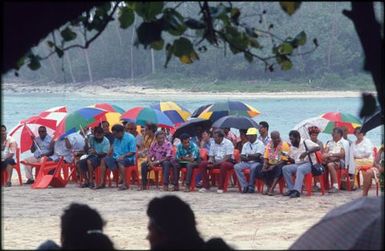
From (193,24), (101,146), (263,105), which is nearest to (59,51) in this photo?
(193,24)

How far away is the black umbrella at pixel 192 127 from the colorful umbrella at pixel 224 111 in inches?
36.5

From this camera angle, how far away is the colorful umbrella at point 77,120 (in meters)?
16.5

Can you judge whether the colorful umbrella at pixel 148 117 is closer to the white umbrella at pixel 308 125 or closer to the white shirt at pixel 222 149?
A: the white shirt at pixel 222 149

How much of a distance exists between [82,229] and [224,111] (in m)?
12.9

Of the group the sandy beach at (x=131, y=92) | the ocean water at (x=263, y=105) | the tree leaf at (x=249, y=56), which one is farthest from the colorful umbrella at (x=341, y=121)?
the sandy beach at (x=131, y=92)

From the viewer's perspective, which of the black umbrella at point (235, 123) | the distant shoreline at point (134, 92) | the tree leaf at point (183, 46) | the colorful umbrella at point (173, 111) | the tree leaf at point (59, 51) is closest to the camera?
the tree leaf at point (183, 46)

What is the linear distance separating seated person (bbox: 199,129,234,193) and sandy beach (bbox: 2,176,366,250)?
1.20ft

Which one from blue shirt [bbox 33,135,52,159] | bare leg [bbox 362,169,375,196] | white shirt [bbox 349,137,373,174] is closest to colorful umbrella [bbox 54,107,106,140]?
blue shirt [bbox 33,135,52,159]

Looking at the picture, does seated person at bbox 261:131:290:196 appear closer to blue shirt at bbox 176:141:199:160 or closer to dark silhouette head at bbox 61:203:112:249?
blue shirt at bbox 176:141:199:160

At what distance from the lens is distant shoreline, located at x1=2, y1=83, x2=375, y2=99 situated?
58.8m

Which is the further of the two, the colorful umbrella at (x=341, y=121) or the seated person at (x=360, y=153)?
the colorful umbrella at (x=341, y=121)

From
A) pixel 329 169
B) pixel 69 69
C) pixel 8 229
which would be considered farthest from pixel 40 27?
pixel 69 69

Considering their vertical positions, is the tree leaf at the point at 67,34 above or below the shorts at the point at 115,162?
above

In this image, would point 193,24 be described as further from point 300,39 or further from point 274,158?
point 274,158
